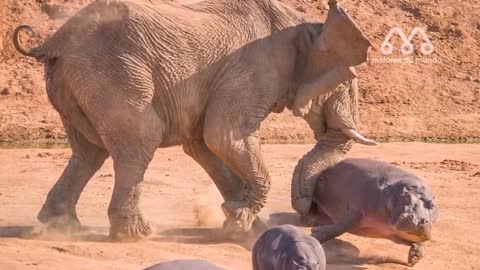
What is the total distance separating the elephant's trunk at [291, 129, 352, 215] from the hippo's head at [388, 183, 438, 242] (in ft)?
4.97

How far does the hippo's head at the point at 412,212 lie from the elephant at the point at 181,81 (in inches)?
54.4

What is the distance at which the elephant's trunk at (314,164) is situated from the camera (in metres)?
10.4

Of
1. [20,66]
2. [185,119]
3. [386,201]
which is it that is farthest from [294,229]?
[20,66]

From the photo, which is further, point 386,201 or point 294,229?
point 386,201

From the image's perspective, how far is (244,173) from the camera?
978 centimetres

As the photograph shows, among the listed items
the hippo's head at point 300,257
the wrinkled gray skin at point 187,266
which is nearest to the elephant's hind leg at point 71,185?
the hippo's head at point 300,257

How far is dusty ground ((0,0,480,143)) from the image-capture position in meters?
18.8

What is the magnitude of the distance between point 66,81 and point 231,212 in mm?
1764

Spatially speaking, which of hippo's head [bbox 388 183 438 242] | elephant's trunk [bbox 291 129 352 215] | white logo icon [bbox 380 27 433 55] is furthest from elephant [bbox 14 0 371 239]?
white logo icon [bbox 380 27 433 55]

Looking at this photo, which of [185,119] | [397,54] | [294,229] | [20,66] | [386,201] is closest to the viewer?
[294,229]

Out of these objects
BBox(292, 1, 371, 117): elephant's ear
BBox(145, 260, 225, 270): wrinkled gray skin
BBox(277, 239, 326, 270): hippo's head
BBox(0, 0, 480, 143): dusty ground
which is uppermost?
BBox(292, 1, 371, 117): elephant's ear

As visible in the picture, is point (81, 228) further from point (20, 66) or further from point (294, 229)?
point (20, 66)

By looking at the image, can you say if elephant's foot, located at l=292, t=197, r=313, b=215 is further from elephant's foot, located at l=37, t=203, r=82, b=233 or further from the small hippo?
the small hippo

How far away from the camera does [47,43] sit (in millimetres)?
9422
